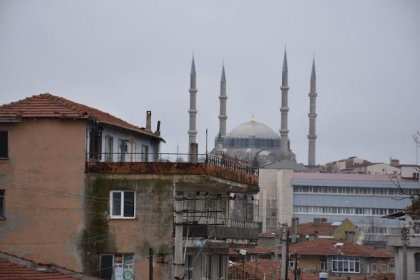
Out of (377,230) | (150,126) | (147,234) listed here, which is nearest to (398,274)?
(150,126)

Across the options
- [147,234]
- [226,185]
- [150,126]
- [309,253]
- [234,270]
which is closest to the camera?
[147,234]

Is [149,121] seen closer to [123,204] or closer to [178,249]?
[123,204]

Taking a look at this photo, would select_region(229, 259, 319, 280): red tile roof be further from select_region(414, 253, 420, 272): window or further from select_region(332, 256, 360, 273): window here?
select_region(332, 256, 360, 273): window

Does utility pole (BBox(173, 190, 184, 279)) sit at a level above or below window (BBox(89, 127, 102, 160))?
below

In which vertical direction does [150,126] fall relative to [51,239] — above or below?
above

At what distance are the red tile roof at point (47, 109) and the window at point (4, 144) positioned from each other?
24.2 inches

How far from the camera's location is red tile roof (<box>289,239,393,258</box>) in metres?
86.9

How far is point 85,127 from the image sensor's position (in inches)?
1577

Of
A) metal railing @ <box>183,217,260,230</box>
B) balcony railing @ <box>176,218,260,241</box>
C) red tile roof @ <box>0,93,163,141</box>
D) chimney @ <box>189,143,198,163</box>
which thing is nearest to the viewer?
red tile roof @ <box>0,93,163,141</box>

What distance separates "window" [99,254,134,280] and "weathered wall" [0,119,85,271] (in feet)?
2.75

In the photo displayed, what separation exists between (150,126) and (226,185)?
20.9ft

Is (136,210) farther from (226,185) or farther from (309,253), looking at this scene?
(309,253)

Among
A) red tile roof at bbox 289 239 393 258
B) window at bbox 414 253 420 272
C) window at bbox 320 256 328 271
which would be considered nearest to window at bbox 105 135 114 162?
window at bbox 414 253 420 272

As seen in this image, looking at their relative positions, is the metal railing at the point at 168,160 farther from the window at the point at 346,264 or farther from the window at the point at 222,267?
the window at the point at 346,264
